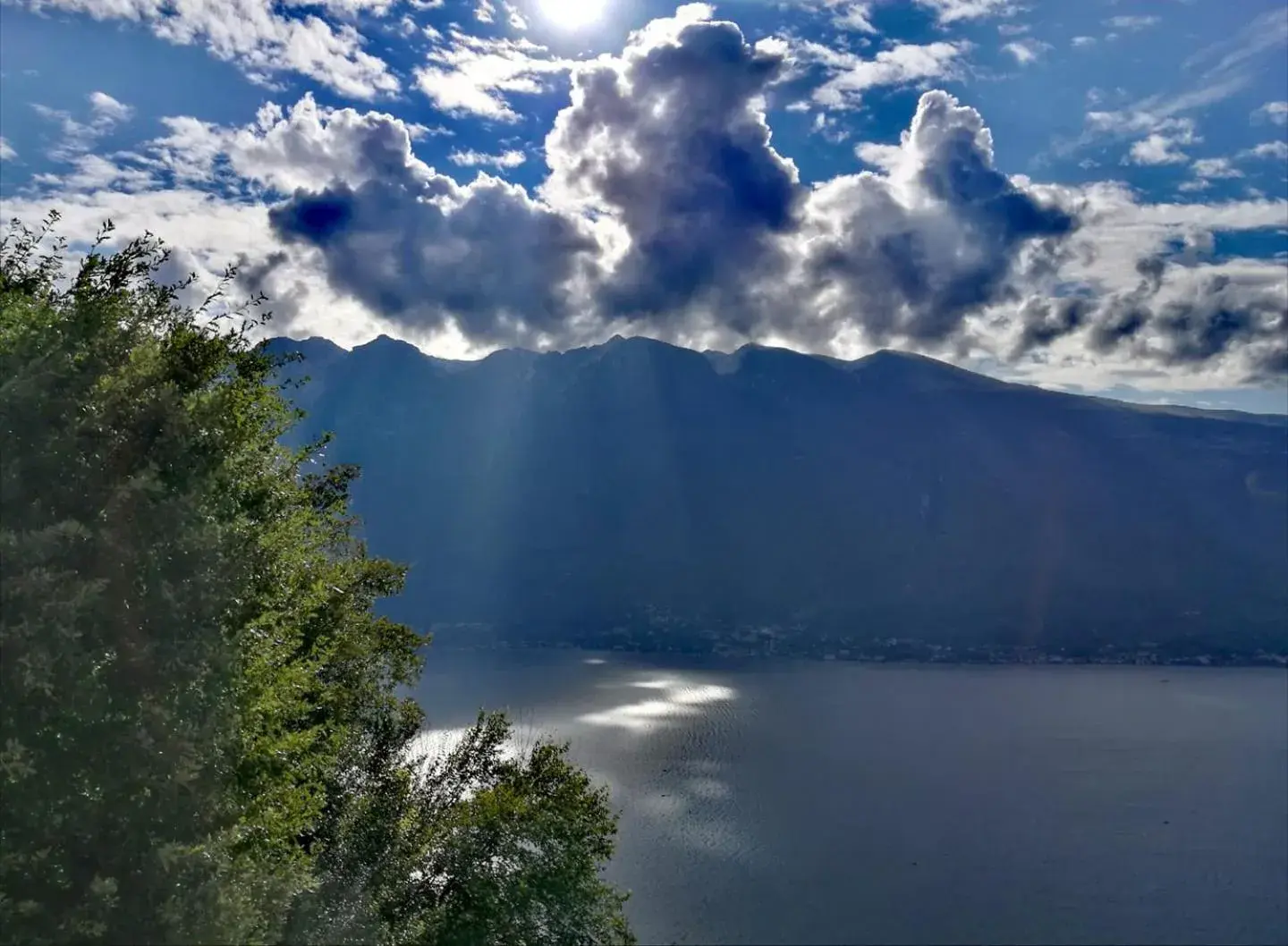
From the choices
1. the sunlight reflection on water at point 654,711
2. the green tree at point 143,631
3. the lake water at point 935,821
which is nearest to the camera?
the green tree at point 143,631

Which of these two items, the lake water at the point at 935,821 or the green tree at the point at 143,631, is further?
the lake water at the point at 935,821

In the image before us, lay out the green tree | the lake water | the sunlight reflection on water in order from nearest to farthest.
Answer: the green tree
the lake water
the sunlight reflection on water

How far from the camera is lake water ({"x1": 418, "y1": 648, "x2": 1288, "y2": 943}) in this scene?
73.4 metres

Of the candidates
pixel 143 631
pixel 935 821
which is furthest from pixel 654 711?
pixel 143 631

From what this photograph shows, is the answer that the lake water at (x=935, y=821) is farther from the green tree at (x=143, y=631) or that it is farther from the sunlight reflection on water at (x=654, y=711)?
the green tree at (x=143, y=631)

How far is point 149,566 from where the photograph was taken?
44.8ft

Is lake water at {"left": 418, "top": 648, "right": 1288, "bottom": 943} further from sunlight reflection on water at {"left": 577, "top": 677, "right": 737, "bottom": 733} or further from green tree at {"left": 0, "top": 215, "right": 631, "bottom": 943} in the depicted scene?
green tree at {"left": 0, "top": 215, "right": 631, "bottom": 943}

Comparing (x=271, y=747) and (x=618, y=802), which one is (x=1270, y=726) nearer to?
(x=618, y=802)

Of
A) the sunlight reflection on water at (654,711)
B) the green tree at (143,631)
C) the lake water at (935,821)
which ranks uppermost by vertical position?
the green tree at (143,631)

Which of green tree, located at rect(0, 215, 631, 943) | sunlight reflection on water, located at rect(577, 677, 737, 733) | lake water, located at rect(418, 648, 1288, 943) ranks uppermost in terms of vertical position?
green tree, located at rect(0, 215, 631, 943)

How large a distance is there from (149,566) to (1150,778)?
14107 cm

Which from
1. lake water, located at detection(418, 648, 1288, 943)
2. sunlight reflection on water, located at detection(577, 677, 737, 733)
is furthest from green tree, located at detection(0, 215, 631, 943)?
sunlight reflection on water, located at detection(577, 677, 737, 733)

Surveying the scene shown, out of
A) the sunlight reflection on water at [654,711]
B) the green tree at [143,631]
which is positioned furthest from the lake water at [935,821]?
the green tree at [143,631]

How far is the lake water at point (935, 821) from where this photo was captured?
7338 centimetres
